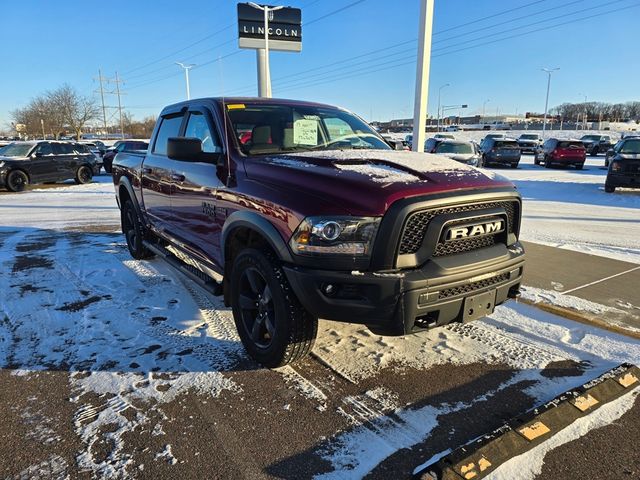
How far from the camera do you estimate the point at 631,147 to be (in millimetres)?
13953

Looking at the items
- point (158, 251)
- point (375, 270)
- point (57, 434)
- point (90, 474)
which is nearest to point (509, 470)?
point (375, 270)

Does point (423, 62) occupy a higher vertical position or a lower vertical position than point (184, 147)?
higher

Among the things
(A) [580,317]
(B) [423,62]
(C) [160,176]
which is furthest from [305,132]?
(B) [423,62]

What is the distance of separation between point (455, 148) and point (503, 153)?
21.1 feet

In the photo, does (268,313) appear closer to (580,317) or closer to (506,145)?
(580,317)

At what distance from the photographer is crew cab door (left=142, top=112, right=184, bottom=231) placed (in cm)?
476

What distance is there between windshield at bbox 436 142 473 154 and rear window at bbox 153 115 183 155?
1519 centimetres

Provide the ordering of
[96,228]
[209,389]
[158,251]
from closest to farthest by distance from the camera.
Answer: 1. [209,389]
2. [158,251]
3. [96,228]

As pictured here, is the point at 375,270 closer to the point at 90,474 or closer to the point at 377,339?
the point at 377,339

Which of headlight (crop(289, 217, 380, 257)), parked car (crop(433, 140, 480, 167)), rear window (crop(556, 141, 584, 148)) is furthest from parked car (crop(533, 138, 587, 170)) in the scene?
headlight (crop(289, 217, 380, 257))

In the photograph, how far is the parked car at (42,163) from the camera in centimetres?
1577

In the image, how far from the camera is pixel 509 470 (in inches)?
90.4

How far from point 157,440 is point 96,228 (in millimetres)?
7217

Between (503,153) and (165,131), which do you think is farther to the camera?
(503,153)
